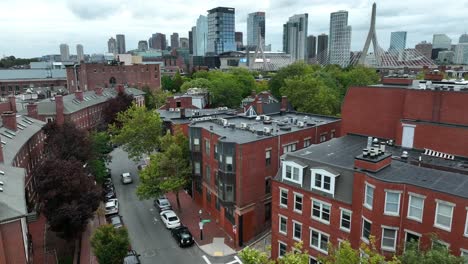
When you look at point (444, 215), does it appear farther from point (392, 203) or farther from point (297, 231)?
point (297, 231)

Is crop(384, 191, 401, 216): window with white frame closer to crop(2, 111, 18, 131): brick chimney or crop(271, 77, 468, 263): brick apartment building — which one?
crop(271, 77, 468, 263): brick apartment building

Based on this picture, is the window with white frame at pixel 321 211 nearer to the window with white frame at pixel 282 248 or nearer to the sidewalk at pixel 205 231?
the window with white frame at pixel 282 248

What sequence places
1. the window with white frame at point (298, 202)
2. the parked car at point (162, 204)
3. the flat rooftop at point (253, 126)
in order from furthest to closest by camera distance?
the parked car at point (162, 204) → the flat rooftop at point (253, 126) → the window with white frame at point (298, 202)

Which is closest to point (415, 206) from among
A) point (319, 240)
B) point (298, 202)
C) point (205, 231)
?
point (319, 240)

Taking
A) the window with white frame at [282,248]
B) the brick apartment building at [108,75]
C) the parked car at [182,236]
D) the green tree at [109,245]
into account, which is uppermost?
the brick apartment building at [108,75]

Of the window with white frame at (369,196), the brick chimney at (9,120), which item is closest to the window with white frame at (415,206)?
the window with white frame at (369,196)

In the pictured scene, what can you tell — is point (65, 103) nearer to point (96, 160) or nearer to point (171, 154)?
point (96, 160)

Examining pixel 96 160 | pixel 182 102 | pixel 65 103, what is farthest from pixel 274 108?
pixel 65 103
